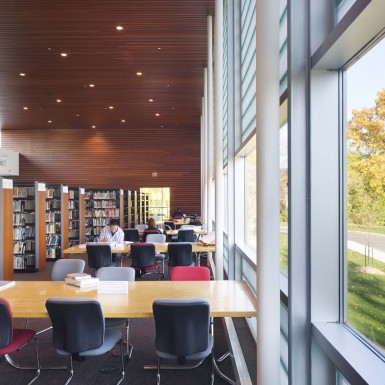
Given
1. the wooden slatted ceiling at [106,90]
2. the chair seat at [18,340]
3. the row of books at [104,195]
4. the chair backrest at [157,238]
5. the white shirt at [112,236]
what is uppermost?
the wooden slatted ceiling at [106,90]

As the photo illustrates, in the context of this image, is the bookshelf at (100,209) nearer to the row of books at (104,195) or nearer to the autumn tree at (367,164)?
the row of books at (104,195)

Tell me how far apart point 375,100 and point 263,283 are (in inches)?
48.8

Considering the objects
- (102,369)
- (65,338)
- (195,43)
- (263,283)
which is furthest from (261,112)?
(195,43)

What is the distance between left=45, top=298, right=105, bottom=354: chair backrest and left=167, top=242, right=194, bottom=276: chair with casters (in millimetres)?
3526

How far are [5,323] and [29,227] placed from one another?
21.3ft

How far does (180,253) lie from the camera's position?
630 centimetres

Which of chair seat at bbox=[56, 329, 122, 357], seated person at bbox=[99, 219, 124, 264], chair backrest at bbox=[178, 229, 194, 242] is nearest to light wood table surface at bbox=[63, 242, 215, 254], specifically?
seated person at bbox=[99, 219, 124, 264]

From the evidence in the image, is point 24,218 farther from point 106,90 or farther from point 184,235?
point 106,90

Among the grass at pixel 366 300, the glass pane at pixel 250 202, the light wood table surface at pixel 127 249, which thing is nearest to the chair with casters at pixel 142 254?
the light wood table surface at pixel 127 249

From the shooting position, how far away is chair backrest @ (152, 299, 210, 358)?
103 inches

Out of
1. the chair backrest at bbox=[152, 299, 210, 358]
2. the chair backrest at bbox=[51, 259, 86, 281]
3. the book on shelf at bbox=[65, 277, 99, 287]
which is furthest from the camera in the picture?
the chair backrest at bbox=[51, 259, 86, 281]

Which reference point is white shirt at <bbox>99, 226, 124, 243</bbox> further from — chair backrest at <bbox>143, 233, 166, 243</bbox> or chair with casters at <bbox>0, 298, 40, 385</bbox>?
chair with casters at <bbox>0, 298, 40, 385</bbox>

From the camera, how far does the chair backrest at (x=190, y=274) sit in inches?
156

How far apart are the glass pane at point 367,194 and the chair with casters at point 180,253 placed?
14.9 feet
